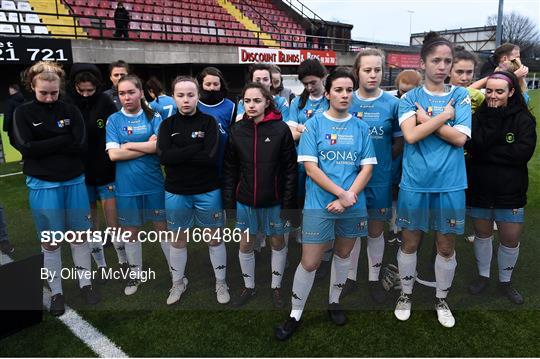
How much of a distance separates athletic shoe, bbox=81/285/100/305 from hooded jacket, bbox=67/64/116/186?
852 millimetres

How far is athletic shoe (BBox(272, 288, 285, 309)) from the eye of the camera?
317cm

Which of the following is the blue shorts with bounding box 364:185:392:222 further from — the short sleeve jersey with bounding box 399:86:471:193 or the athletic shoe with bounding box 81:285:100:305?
the athletic shoe with bounding box 81:285:100:305

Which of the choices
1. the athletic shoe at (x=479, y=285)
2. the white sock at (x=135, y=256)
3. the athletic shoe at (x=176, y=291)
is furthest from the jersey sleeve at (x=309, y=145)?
the athletic shoe at (x=479, y=285)

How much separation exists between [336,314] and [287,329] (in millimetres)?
401

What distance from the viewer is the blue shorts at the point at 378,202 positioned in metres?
3.12

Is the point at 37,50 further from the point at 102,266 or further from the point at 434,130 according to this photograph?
the point at 434,130

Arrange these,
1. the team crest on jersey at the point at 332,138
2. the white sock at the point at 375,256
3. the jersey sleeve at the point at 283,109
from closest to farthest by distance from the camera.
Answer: the team crest on jersey at the point at 332,138 → the white sock at the point at 375,256 → the jersey sleeve at the point at 283,109

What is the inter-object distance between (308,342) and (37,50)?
9738mm

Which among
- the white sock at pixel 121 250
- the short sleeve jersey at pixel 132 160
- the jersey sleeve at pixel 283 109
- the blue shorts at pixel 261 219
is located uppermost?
the jersey sleeve at pixel 283 109

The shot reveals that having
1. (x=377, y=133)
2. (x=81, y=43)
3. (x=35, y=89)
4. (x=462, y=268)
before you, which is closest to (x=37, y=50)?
(x=81, y=43)

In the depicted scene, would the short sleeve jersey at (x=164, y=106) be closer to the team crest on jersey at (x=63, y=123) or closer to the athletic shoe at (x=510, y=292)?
the team crest on jersey at (x=63, y=123)

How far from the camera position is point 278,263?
3.17 m

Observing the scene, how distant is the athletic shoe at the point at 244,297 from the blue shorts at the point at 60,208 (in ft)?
4.24

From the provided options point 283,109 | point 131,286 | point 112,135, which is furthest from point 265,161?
point 131,286
